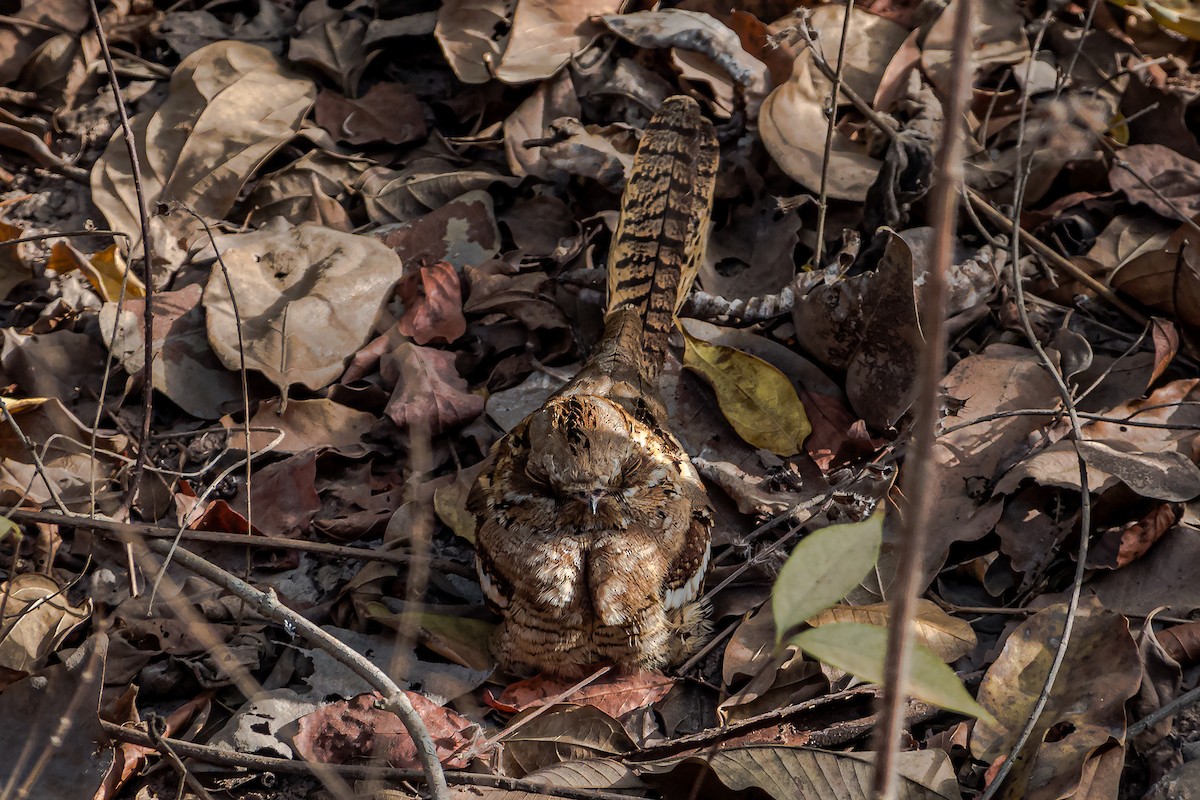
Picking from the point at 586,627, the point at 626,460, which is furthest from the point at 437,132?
the point at 586,627

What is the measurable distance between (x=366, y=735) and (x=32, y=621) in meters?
1.20

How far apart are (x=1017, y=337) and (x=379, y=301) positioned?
8.77 feet

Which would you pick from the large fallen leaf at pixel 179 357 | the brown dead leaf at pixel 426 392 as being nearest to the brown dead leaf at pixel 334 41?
A: the large fallen leaf at pixel 179 357

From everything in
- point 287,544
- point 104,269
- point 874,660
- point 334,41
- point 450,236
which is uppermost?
point 874,660

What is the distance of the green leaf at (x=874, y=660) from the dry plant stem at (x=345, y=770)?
1.66 meters

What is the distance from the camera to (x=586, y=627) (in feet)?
10.9

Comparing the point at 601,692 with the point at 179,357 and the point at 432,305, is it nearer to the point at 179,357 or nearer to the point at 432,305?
the point at 432,305

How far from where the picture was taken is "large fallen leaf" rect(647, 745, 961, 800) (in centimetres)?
275

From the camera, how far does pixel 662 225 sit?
13.7 feet

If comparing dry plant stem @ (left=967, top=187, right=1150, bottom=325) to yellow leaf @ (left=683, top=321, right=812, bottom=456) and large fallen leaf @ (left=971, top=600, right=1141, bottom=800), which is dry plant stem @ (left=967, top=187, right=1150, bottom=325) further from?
large fallen leaf @ (left=971, top=600, right=1141, bottom=800)

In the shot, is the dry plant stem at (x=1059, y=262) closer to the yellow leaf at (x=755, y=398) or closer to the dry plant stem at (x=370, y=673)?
the yellow leaf at (x=755, y=398)

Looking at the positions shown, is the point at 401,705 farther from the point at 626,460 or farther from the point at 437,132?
the point at 437,132

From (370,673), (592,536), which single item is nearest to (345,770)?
(370,673)

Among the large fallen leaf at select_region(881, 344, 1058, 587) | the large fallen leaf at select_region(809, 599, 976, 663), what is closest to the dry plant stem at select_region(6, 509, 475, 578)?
the large fallen leaf at select_region(809, 599, 976, 663)
